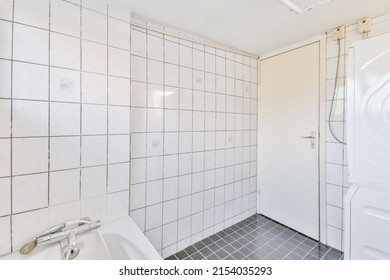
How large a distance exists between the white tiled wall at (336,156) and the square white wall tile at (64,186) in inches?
75.5

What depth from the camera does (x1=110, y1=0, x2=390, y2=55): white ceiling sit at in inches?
47.6

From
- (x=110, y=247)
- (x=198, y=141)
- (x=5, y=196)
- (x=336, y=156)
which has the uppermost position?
(x=198, y=141)

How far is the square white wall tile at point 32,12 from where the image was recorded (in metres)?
0.94

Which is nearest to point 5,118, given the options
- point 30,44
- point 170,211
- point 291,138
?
point 30,44

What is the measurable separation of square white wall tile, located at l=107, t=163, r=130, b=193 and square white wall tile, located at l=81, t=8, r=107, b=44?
0.80 m

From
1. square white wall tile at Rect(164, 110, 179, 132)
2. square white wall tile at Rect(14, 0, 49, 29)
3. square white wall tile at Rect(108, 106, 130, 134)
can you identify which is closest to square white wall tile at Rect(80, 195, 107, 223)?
square white wall tile at Rect(108, 106, 130, 134)

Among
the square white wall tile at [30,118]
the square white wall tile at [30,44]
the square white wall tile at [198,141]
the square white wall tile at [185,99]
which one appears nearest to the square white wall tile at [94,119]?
the square white wall tile at [30,118]

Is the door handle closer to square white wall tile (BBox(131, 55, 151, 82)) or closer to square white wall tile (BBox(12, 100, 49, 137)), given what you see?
square white wall tile (BBox(131, 55, 151, 82))

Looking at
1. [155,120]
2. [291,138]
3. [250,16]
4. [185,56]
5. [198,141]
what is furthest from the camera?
[291,138]

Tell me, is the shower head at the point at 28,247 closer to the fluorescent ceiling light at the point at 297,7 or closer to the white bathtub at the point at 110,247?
the white bathtub at the point at 110,247

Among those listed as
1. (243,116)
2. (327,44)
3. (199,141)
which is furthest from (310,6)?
(199,141)

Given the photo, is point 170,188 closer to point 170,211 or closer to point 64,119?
point 170,211

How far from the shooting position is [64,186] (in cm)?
108

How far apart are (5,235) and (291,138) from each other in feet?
7.20
